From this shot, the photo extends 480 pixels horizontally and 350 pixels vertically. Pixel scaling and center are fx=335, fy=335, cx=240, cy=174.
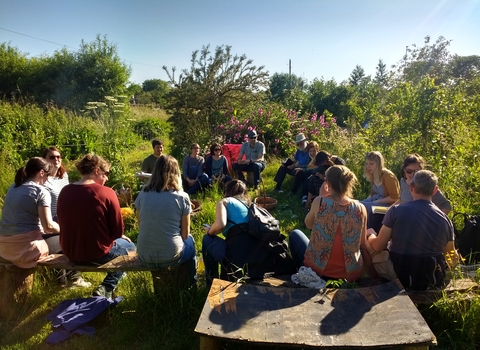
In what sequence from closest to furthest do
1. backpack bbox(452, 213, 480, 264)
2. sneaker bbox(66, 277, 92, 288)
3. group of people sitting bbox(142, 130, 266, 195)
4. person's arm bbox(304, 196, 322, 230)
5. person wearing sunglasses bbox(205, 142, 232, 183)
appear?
person's arm bbox(304, 196, 322, 230) → backpack bbox(452, 213, 480, 264) → sneaker bbox(66, 277, 92, 288) → group of people sitting bbox(142, 130, 266, 195) → person wearing sunglasses bbox(205, 142, 232, 183)

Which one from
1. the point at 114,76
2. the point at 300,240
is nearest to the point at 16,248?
the point at 300,240

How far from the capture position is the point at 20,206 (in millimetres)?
3176

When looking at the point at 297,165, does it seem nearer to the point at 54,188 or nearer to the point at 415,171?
the point at 415,171

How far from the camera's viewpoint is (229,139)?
9.62m

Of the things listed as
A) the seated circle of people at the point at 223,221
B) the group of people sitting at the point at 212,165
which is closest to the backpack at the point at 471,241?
the seated circle of people at the point at 223,221

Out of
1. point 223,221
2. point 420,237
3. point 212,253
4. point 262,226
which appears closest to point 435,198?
point 420,237

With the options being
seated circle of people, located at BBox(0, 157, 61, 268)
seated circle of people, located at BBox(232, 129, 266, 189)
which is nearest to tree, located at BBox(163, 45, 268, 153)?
seated circle of people, located at BBox(232, 129, 266, 189)

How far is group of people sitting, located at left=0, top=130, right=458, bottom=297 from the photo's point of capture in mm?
2729

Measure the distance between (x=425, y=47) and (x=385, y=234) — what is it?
31.0ft

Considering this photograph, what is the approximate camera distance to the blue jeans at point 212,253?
10.6ft

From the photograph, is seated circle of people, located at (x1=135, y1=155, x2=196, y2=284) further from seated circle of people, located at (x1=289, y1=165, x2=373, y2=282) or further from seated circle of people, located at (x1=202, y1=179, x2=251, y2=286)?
seated circle of people, located at (x1=289, y1=165, x2=373, y2=282)

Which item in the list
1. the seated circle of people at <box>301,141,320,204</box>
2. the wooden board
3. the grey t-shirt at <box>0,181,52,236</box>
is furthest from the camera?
the seated circle of people at <box>301,141,320,204</box>

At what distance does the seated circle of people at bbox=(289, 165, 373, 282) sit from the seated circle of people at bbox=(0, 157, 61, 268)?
8.30 ft

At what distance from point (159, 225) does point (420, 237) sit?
2.21m
